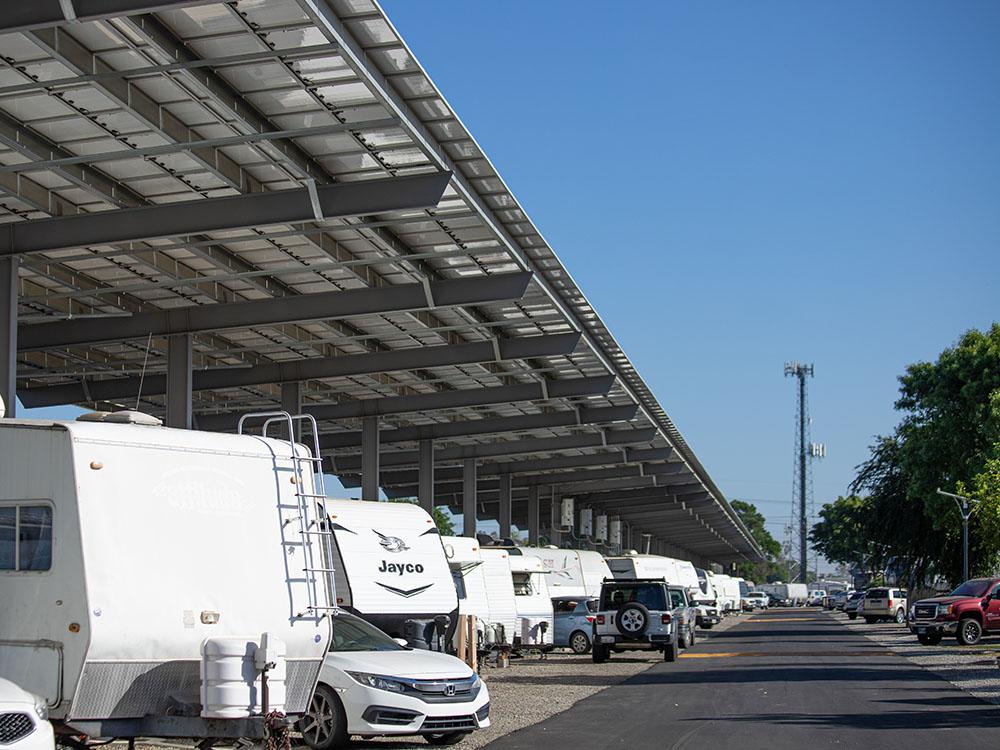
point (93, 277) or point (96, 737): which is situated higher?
point (93, 277)

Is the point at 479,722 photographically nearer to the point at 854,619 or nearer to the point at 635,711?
the point at 635,711

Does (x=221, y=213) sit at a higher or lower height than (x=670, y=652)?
higher

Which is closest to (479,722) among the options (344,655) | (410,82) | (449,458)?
(344,655)

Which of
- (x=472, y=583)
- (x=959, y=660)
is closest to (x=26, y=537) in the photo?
(x=472, y=583)

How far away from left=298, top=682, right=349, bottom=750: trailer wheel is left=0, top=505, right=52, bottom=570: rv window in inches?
200

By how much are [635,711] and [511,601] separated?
12.0 metres

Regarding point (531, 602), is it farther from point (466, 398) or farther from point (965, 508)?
point (965, 508)

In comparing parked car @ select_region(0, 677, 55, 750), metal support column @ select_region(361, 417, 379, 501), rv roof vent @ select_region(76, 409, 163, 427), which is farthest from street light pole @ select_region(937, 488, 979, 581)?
parked car @ select_region(0, 677, 55, 750)

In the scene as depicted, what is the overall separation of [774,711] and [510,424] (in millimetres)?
33190

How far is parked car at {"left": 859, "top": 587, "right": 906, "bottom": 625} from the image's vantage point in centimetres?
6562

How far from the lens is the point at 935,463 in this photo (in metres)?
52.5

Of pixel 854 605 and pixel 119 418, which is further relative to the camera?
pixel 854 605

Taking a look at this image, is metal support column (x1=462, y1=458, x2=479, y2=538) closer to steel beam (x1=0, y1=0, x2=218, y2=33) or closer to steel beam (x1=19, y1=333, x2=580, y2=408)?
steel beam (x1=19, y1=333, x2=580, y2=408)

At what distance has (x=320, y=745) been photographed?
49.3ft
